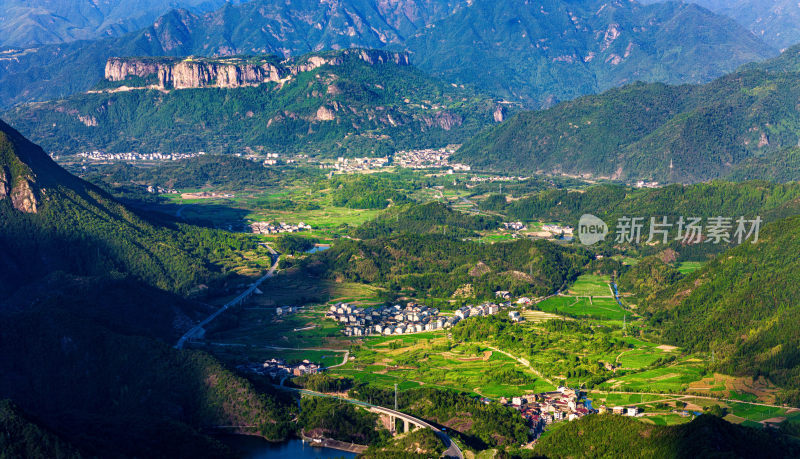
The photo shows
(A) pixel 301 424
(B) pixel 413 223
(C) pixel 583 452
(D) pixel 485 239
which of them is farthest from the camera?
(B) pixel 413 223

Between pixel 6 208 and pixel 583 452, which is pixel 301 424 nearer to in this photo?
pixel 583 452

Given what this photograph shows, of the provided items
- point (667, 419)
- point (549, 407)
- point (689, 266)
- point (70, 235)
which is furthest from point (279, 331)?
point (689, 266)

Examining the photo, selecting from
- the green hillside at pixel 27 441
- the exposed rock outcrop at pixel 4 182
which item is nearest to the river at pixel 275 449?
the green hillside at pixel 27 441

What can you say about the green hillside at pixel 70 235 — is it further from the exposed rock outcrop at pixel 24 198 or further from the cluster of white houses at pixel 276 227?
the cluster of white houses at pixel 276 227

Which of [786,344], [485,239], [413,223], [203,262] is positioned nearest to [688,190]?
[485,239]

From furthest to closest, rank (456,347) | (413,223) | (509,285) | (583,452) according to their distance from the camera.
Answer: (413,223) < (509,285) < (456,347) < (583,452)

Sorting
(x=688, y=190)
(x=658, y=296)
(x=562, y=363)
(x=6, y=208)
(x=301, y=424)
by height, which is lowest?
(x=301, y=424)

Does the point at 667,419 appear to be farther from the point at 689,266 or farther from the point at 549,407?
the point at 689,266
